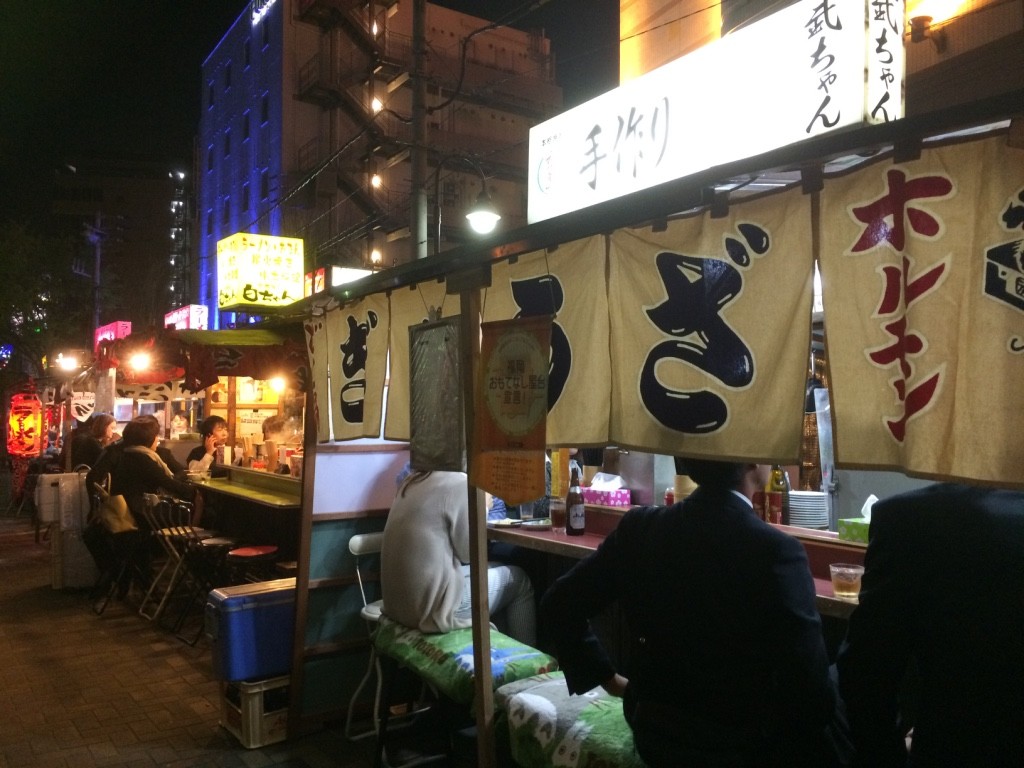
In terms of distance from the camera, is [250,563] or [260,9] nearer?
[250,563]

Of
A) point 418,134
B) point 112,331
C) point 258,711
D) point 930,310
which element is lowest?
point 258,711

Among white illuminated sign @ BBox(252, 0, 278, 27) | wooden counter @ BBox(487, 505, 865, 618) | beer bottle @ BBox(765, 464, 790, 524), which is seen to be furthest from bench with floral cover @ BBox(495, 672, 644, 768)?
white illuminated sign @ BBox(252, 0, 278, 27)

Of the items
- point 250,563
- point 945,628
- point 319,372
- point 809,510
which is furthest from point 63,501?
point 945,628

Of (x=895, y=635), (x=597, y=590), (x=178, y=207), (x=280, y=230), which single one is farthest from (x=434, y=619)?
(x=178, y=207)

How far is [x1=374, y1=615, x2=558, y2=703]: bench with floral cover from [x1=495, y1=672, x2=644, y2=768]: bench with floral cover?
0.74 ft

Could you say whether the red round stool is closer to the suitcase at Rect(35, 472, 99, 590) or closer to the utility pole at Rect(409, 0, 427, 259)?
the suitcase at Rect(35, 472, 99, 590)

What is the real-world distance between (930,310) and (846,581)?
1.88 metres

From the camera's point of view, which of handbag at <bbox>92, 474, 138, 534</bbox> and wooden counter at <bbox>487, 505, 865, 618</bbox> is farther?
handbag at <bbox>92, 474, 138, 534</bbox>

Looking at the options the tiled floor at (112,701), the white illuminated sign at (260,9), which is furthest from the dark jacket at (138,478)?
the white illuminated sign at (260,9)

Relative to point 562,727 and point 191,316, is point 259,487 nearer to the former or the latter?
point 562,727

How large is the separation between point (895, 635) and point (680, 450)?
1168 mm

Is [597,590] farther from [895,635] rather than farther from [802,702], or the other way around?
[895,635]

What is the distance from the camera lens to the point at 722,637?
281cm

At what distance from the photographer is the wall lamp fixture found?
27.7ft
